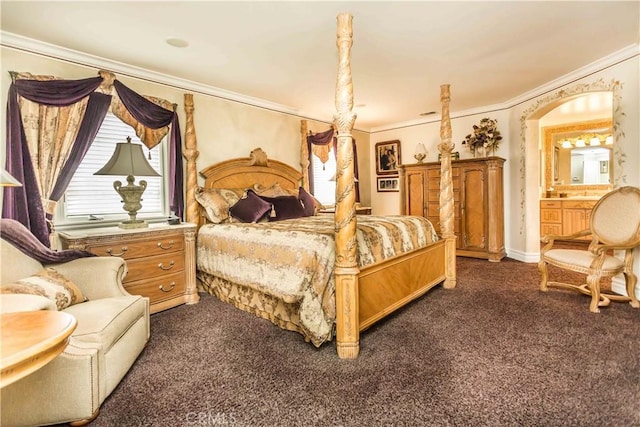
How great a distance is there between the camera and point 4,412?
1.44 meters

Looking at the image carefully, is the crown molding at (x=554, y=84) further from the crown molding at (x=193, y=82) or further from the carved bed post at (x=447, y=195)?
the carved bed post at (x=447, y=195)

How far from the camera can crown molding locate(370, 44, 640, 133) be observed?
3299 millimetres

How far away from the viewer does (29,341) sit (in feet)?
3.38

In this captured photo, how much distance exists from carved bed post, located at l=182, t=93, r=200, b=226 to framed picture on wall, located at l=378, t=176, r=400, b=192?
13.3 ft

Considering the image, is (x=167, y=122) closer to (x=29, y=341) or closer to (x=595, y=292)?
(x=29, y=341)

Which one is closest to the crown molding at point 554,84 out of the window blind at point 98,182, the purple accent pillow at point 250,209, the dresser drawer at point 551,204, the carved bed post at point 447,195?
the carved bed post at point 447,195

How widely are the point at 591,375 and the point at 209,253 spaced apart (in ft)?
10.6

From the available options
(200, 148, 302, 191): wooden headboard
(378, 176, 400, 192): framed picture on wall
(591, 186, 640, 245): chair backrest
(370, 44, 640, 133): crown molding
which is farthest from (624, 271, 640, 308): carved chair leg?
(200, 148, 302, 191): wooden headboard

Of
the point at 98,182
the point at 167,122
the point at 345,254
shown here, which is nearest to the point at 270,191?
the point at 167,122

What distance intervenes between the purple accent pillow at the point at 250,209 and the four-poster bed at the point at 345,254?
0.96 feet

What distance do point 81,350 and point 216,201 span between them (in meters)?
2.28

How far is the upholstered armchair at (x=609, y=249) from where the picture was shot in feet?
9.55

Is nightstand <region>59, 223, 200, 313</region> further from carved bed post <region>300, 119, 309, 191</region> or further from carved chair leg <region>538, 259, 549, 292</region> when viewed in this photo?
carved chair leg <region>538, 259, 549, 292</region>

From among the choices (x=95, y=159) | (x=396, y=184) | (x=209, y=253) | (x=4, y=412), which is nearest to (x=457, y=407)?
(x=4, y=412)
